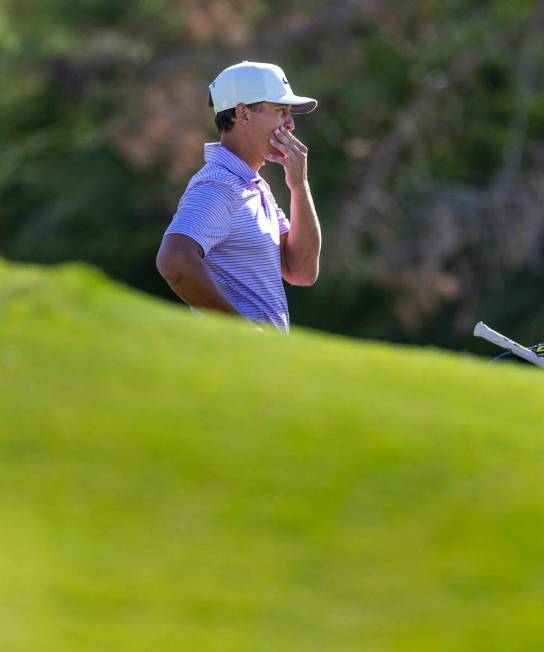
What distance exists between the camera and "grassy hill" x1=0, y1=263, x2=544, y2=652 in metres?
2.72

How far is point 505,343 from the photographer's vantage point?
207 inches

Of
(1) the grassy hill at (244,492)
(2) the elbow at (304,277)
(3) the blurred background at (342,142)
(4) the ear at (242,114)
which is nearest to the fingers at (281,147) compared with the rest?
(4) the ear at (242,114)

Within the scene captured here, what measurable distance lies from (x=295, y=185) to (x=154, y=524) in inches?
112

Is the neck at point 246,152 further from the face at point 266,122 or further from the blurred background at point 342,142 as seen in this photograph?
the blurred background at point 342,142

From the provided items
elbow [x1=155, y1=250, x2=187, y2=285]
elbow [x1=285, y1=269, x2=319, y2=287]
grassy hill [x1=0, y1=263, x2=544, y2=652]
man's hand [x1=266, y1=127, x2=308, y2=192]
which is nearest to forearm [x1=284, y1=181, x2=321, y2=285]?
elbow [x1=285, y1=269, x2=319, y2=287]

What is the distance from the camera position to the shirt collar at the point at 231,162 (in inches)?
213

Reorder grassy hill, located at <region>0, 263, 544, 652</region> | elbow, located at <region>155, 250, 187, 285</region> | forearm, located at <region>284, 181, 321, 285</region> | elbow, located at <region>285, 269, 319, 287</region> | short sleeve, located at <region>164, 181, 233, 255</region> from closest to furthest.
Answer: grassy hill, located at <region>0, 263, 544, 652</region> < elbow, located at <region>155, 250, 187, 285</region> < short sleeve, located at <region>164, 181, 233, 255</region> < forearm, located at <region>284, 181, 321, 285</region> < elbow, located at <region>285, 269, 319, 287</region>

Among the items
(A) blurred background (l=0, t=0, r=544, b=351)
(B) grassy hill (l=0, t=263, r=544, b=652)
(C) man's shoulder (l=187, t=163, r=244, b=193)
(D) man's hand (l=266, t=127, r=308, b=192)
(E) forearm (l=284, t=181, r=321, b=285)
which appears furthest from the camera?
(A) blurred background (l=0, t=0, r=544, b=351)

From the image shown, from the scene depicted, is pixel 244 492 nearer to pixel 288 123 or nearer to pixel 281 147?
pixel 281 147

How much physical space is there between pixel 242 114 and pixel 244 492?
2756mm

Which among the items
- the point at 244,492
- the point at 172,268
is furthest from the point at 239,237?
the point at 244,492

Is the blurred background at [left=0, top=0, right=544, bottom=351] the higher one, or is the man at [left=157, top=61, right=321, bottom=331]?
the man at [left=157, top=61, right=321, bottom=331]

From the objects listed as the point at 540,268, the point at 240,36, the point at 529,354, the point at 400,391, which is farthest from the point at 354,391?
the point at 240,36

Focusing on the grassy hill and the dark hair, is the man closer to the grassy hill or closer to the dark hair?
the dark hair
